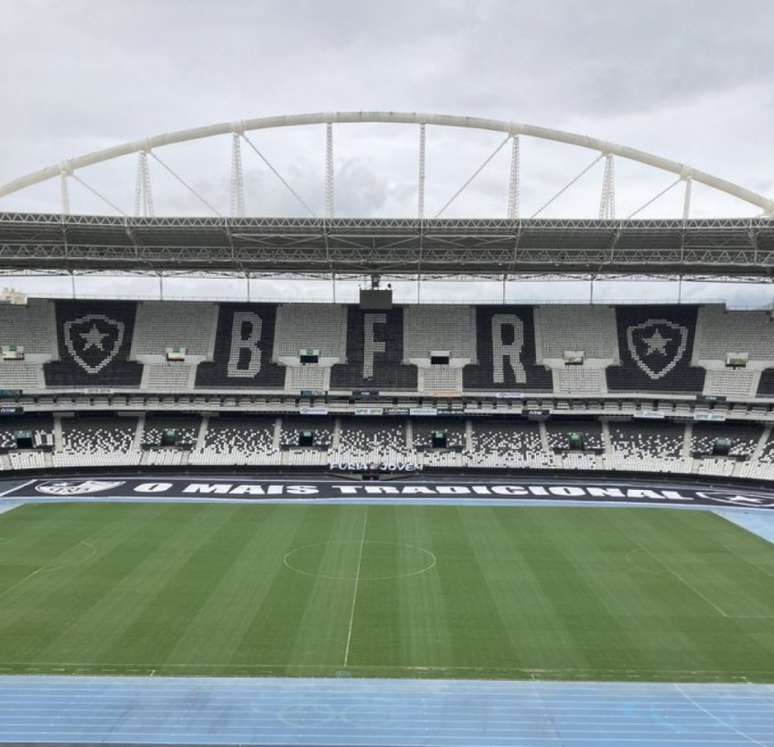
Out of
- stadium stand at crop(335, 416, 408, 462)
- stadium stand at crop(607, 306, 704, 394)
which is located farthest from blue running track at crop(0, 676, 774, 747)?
stadium stand at crop(607, 306, 704, 394)

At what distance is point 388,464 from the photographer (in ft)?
131

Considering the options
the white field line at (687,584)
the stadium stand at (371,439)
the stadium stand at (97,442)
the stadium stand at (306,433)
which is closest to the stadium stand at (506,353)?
the stadium stand at (371,439)

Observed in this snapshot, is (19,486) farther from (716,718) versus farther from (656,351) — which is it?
(656,351)

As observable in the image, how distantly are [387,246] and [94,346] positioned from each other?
848 inches

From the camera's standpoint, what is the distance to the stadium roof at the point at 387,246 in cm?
3566

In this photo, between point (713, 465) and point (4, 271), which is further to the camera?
point (4, 271)

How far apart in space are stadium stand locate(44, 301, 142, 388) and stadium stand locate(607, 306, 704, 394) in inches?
1282

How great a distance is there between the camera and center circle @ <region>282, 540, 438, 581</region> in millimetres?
21953

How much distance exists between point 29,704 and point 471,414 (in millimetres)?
31308

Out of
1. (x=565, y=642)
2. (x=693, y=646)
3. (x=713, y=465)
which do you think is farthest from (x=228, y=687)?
(x=713, y=465)

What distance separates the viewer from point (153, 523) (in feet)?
92.6

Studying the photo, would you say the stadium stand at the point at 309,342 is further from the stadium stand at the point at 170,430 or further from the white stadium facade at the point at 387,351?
the stadium stand at the point at 170,430

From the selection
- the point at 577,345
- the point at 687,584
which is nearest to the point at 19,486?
the point at 687,584

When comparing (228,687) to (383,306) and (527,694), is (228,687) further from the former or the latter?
(383,306)
